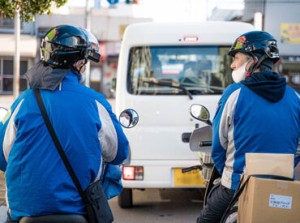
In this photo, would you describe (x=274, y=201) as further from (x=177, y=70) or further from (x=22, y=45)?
(x=22, y=45)

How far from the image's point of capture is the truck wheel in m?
6.36

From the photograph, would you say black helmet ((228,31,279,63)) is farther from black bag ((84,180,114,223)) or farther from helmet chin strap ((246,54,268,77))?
black bag ((84,180,114,223))

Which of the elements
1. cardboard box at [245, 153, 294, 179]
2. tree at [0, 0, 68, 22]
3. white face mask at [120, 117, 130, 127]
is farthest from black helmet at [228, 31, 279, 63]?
tree at [0, 0, 68, 22]

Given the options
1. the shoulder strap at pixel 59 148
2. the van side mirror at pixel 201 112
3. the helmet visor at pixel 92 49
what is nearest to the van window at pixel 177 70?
the van side mirror at pixel 201 112

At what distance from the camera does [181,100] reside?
236 inches

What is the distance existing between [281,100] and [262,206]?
0.74 m

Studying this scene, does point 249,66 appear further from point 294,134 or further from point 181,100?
point 181,100

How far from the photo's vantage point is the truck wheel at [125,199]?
6.36 meters

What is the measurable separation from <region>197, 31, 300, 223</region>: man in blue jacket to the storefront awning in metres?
32.1

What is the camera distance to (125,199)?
641 centimetres

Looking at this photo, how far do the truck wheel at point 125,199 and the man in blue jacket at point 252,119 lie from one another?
3332 millimetres

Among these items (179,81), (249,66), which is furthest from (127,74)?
(249,66)

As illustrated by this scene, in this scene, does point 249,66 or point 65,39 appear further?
point 249,66

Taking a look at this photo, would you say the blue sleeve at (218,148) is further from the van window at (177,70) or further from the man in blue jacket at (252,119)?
the van window at (177,70)
